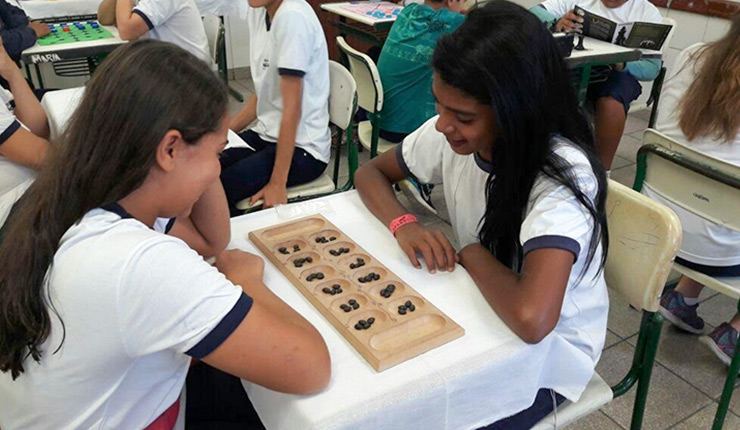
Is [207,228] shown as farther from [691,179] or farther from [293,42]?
[691,179]

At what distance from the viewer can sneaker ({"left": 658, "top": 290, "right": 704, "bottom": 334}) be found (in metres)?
2.01

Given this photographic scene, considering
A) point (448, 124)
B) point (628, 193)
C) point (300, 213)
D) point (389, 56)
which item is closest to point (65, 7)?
point (389, 56)

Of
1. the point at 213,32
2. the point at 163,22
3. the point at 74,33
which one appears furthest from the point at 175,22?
the point at 74,33

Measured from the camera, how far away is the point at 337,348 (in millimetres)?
880

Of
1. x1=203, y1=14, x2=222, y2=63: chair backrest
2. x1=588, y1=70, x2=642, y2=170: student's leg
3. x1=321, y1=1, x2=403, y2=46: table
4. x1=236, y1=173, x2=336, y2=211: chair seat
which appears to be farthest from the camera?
x1=321, y1=1, x2=403, y2=46: table

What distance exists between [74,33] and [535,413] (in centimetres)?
298

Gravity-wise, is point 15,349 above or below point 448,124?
below

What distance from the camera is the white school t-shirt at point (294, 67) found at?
192 centimetres

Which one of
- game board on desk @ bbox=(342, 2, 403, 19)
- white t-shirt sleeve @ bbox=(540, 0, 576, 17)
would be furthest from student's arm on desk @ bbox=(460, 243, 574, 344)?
game board on desk @ bbox=(342, 2, 403, 19)

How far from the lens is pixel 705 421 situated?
169 centimetres

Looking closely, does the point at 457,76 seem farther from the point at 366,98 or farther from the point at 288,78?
the point at 366,98

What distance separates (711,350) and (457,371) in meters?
1.50

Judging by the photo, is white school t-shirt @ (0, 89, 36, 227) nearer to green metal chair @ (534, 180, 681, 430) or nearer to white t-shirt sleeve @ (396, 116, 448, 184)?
white t-shirt sleeve @ (396, 116, 448, 184)

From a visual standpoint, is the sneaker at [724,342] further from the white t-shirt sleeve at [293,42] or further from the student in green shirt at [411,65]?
the white t-shirt sleeve at [293,42]
